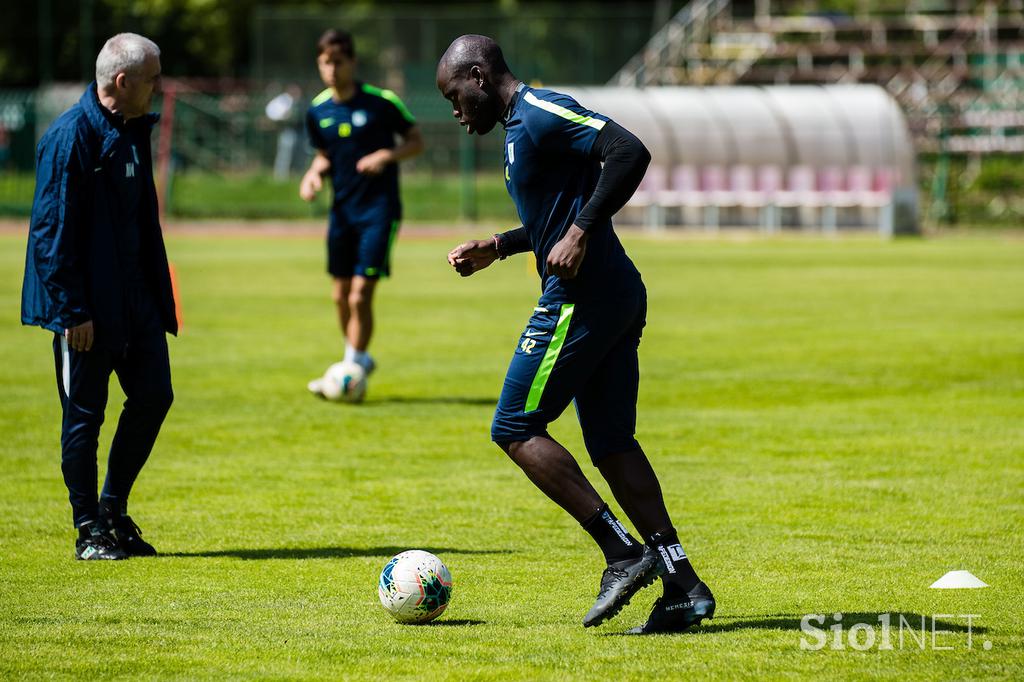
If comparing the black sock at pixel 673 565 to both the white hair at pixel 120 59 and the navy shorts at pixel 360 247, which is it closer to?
the white hair at pixel 120 59

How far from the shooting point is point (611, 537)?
5895mm

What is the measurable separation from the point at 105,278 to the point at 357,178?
5.56m

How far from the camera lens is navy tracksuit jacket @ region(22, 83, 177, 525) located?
6.94m

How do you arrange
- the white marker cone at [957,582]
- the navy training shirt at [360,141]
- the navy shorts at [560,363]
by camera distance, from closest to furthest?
1. the navy shorts at [560,363]
2. the white marker cone at [957,582]
3. the navy training shirt at [360,141]

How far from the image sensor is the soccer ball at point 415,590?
596 cm

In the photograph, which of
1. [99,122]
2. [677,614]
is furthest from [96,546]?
[677,614]

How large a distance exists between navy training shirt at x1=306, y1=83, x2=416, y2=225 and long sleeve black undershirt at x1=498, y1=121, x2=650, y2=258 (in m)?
6.88

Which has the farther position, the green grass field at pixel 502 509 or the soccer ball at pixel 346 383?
the soccer ball at pixel 346 383

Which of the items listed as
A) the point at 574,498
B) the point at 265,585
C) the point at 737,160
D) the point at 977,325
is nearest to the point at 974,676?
the point at 574,498

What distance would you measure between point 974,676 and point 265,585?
2925 mm

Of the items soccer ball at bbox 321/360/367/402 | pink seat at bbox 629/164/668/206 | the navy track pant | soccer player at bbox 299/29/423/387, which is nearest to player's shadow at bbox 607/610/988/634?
the navy track pant

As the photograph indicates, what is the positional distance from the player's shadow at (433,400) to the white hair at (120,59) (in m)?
5.25

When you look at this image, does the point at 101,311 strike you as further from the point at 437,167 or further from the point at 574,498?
the point at 437,167

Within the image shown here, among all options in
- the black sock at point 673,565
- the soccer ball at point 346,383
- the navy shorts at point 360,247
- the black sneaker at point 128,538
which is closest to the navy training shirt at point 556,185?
the black sock at point 673,565
